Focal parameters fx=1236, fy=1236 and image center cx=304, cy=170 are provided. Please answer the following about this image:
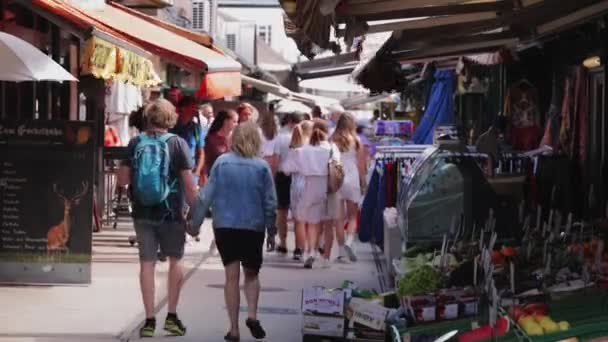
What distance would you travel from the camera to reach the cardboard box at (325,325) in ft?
27.8

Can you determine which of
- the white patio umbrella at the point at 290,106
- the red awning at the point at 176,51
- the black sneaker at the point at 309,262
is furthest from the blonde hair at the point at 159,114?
the white patio umbrella at the point at 290,106

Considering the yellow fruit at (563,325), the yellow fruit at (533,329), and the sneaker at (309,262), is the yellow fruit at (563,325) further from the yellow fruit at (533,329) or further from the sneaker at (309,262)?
the sneaker at (309,262)

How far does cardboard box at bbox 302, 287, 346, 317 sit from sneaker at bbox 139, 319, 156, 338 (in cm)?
165

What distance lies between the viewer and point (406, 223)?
10.7 meters

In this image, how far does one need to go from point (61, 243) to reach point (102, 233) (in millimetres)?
6041

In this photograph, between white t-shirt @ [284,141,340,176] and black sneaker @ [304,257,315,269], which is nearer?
white t-shirt @ [284,141,340,176]

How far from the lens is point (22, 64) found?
394 inches

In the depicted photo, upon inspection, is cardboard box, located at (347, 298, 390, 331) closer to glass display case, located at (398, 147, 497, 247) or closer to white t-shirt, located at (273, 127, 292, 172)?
glass display case, located at (398, 147, 497, 247)

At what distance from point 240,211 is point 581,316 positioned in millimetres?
3336

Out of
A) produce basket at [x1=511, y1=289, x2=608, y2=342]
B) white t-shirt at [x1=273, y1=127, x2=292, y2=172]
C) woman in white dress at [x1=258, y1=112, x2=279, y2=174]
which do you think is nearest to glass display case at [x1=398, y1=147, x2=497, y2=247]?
produce basket at [x1=511, y1=289, x2=608, y2=342]

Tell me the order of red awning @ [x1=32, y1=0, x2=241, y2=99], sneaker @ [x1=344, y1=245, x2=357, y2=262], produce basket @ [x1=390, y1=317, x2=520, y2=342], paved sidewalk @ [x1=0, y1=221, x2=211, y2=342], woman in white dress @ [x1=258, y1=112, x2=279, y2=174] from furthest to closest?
woman in white dress @ [x1=258, y1=112, x2=279, y2=174] < sneaker @ [x1=344, y1=245, x2=357, y2=262] < red awning @ [x1=32, y1=0, x2=241, y2=99] < paved sidewalk @ [x1=0, y1=221, x2=211, y2=342] < produce basket @ [x1=390, y1=317, x2=520, y2=342]

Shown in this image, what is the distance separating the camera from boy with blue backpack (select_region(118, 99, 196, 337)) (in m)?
→ 9.59

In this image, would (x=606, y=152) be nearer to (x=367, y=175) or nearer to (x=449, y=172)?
(x=449, y=172)

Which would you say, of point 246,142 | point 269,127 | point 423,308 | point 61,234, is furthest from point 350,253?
point 423,308
